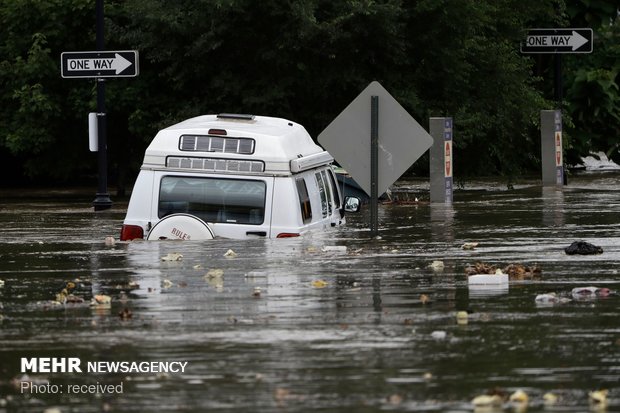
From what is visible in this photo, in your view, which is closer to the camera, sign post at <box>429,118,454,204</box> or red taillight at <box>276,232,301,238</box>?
red taillight at <box>276,232,301,238</box>

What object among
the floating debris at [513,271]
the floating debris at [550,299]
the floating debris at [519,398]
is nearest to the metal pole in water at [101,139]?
the floating debris at [513,271]

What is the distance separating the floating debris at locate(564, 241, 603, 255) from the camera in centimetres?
1422

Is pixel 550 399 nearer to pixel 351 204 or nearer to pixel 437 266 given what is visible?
pixel 437 266

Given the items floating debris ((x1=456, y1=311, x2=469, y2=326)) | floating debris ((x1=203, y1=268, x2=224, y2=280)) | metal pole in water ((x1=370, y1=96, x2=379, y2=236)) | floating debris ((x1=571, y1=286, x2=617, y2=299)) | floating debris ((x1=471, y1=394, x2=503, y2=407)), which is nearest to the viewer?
floating debris ((x1=471, y1=394, x2=503, y2=407))

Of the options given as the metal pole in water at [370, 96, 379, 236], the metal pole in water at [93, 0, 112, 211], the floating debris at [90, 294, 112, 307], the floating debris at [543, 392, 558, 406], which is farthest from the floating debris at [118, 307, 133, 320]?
the metal pole in water at [93, 0, 112, 211]

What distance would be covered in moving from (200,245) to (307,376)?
6.93 meters

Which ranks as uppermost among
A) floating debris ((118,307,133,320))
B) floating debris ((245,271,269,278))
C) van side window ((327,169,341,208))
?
van side window ((327,169,341,208))

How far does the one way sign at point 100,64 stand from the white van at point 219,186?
909 cm

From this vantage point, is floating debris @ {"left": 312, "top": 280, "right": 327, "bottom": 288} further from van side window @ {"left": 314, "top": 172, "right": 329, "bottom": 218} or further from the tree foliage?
the tree foliage

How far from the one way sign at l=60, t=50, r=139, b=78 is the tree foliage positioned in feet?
12.5

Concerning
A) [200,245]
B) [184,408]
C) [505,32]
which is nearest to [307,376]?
[184,408]

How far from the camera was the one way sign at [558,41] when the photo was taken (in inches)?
1208

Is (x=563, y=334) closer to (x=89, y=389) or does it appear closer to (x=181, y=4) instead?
(x=89, y=389)

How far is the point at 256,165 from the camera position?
50.9 feet
